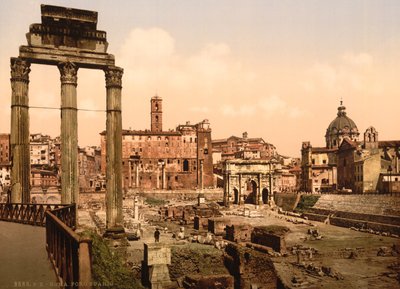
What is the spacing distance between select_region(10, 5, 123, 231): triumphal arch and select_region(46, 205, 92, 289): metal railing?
5701 mm

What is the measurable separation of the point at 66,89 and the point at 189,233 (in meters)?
23.9

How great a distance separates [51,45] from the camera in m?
14.9

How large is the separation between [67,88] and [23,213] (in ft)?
15.9

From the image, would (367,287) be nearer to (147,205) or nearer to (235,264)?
(235,264)

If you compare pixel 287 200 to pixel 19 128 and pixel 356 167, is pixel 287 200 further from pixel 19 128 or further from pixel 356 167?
pixel 19 128

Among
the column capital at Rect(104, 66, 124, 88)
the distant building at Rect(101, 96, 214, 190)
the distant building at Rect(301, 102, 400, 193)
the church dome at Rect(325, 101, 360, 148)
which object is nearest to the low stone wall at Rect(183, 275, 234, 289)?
the column capital at Rect(104, 66, 124, 88)

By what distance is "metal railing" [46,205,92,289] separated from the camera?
552 cm

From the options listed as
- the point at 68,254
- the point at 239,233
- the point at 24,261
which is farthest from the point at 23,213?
the point at 239,233

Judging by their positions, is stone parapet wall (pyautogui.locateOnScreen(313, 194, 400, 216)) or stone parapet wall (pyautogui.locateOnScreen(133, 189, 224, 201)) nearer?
→ stone parapet wall (pyautogui.locateOnScreen(313, 194, 400, 216))

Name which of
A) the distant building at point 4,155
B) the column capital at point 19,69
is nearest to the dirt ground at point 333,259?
the column capital at point 19,69

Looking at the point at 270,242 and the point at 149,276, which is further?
the point at 270,242

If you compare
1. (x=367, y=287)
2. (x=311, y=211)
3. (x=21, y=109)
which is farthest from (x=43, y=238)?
(x=311, y=211)

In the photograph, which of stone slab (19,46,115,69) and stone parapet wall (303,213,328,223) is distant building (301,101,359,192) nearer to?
stone parapet wall (303,213,328,223)

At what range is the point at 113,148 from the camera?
15.8m
